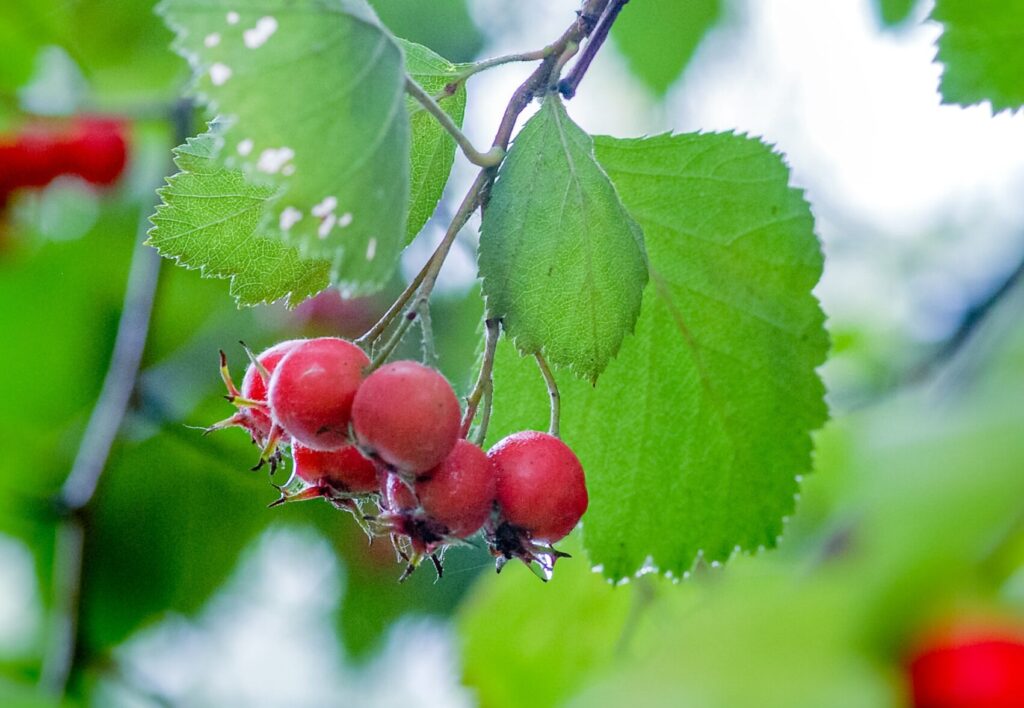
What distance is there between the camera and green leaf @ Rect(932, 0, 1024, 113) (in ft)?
3.67

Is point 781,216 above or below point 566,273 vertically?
above

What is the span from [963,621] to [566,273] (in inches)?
19.4

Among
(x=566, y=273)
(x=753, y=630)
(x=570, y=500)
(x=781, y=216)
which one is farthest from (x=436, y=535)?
(x=781, y=216)

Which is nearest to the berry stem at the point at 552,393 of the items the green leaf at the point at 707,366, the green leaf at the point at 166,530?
the green leaf at the point at 707,366

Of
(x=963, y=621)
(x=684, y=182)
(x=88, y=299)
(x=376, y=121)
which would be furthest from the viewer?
(x=88, y=299)

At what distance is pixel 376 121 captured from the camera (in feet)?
2.56

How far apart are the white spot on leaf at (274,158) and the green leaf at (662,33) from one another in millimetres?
1270

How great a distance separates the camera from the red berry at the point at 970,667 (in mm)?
504

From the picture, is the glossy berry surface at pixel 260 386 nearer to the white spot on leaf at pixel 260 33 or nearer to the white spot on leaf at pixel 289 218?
the white spot on leaf at pixel 289 218

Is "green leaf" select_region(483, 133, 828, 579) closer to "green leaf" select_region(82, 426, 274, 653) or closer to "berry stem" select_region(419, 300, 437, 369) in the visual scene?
"berry stem" select_region(419, 300, 437, 369)

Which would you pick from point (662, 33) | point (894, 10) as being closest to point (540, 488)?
point (894, 10)

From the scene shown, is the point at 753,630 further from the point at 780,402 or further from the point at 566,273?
the point at 780,402

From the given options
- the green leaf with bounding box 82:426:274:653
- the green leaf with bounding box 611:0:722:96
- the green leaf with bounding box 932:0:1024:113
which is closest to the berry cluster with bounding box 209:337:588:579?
the green leaf with bounding box 932:0:1024:113

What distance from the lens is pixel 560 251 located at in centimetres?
91
